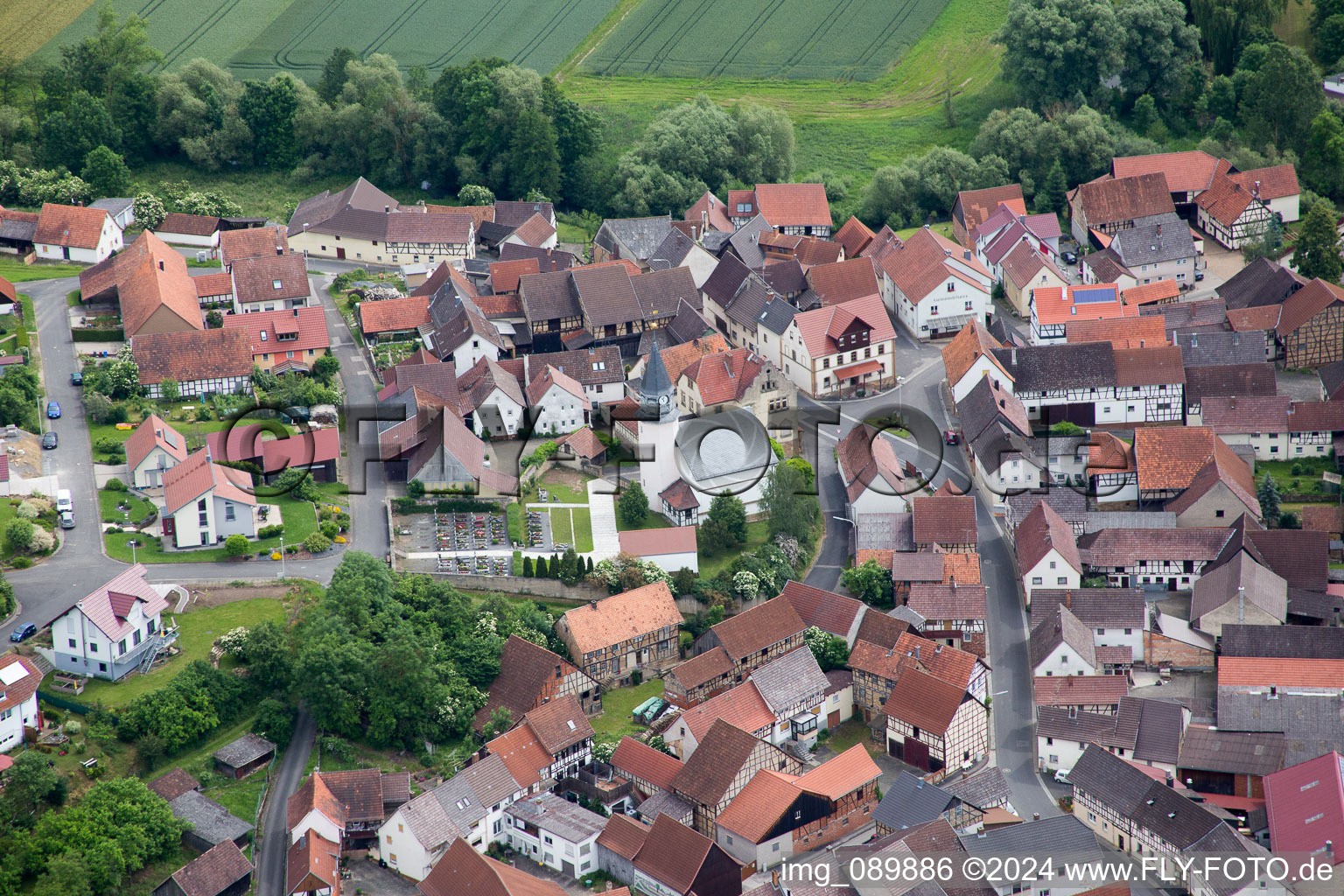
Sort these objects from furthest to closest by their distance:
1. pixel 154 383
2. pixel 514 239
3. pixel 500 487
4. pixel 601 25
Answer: pixel 601 25 < pixel 514 239 < pixel 154 383 < pixel 500 487

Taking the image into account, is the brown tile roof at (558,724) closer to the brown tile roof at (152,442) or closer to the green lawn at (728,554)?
the green lawn at (728,554)

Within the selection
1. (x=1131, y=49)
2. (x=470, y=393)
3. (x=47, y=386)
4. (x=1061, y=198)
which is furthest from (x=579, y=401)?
(x=1131, y=49)

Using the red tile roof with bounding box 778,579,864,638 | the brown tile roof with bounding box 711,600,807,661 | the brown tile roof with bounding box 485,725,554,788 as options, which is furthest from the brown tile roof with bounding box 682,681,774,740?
the brown tile roof with bounding box 485,725,554,788

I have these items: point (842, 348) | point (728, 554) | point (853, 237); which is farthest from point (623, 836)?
point (853, 237)

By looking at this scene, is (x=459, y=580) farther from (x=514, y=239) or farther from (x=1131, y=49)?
(x=1131, y=49)

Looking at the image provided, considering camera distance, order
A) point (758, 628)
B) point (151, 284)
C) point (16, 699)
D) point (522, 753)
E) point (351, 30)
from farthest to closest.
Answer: point (351, 30), point (151, 284), point (758, 628), point (522, 753), point (16, 699)

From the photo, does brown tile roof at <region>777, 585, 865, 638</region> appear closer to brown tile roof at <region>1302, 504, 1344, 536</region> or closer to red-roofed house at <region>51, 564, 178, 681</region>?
brown tile roof at <region>1302, 504, 1344, 536</region>

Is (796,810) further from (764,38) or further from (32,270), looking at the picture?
(764,38)
